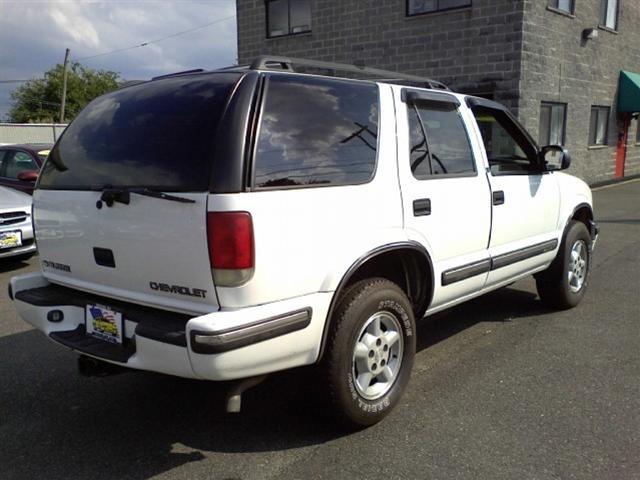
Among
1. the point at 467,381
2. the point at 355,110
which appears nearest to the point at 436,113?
the point at 355,110

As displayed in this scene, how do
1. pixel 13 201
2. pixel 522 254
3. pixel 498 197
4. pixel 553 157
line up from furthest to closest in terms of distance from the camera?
pixel 13 201 → pixel 553 157 → pixel 522 254 → pixel 498 197

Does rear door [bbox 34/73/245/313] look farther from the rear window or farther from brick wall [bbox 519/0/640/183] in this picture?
brick wall [bbox 519/0/640/183]

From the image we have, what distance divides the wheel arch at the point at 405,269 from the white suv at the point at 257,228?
0.01 metres

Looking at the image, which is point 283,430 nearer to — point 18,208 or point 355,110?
point 355,110

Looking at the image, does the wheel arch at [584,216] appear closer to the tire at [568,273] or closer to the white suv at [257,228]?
the tire at [568,273]

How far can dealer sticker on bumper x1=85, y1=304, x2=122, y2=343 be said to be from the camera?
9.31 ft

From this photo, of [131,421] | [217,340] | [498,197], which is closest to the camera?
[217,340]

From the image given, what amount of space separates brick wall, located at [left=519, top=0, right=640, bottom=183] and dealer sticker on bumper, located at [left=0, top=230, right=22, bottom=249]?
997 centimetres

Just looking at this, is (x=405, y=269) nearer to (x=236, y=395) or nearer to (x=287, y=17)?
(x=236, y=395)

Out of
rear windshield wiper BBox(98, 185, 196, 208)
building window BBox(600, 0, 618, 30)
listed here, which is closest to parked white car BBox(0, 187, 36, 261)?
rear windshield wiper BBox(98, 185, 196, 208)

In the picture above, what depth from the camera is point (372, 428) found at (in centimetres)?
319

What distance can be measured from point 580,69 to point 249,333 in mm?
14700

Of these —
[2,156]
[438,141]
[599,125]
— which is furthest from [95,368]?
[599,125]

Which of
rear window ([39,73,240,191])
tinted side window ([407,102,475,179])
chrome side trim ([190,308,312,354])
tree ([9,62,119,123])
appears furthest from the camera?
tree ([9,62,119,123])
